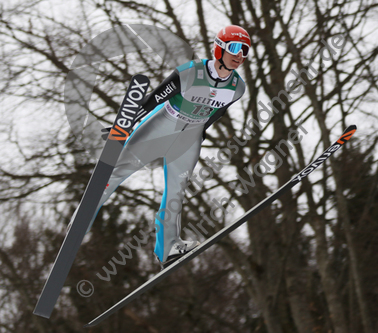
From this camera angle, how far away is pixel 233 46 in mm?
2781

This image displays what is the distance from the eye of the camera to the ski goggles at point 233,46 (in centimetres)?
278

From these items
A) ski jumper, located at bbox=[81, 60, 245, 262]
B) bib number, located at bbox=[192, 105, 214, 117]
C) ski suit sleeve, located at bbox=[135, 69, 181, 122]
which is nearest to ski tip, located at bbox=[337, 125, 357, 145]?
ski jumper, located at bbox=[81, 60, 245, 262]

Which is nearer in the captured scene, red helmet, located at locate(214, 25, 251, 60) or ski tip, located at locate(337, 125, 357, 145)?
red helmet, located at locate(214, 25, 251, 60)

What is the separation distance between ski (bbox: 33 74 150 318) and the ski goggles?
655 millimetres

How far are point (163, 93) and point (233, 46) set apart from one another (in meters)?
0.56

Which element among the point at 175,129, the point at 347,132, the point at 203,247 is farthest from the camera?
the point at 347,132

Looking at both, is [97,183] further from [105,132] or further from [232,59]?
[232,59]

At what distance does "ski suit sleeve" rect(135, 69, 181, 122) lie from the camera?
112 inches

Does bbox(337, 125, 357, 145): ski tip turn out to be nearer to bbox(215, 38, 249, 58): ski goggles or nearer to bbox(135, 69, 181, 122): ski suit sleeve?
bbox(215, 38, 249, 58): ski goggles

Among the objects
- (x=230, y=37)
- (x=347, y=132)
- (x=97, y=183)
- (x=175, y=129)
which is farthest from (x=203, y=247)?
(x=347, y=132)

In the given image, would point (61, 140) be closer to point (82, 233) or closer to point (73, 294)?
point (73, 294)

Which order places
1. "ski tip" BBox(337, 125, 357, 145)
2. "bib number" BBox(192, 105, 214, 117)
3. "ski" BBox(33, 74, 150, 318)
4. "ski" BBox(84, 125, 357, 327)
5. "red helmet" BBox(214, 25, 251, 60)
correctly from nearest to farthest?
"ski" BBox(33, 74, 150, 318)
"red helmet" BBox(214, 25, 251, 60)
"bib number" BBox(192, 105, 214, 117)
"ski" BBox(84, 125, 357, 327)
"ski tip" BBox(337, 125, 357, 145)

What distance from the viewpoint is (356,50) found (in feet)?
23.2

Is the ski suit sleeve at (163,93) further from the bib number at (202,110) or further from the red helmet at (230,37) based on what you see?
the red helmet at (230,37)
